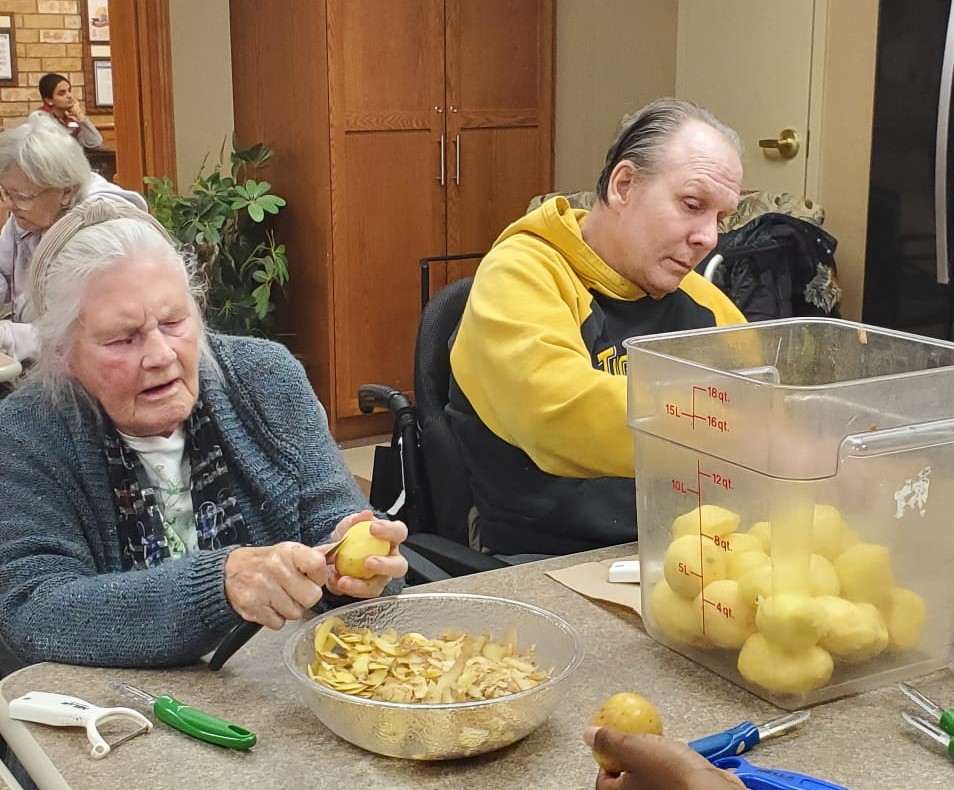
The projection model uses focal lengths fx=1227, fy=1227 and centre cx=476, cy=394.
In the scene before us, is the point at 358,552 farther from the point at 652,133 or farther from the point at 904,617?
the point at 652,133

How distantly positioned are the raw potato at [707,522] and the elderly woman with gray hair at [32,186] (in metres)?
2.50

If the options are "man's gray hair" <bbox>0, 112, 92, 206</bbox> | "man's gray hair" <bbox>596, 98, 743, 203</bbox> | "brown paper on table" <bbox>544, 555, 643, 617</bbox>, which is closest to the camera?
"brown paper on table" <bbox>544, 555, 643, 617</bbox>

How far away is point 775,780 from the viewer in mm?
892

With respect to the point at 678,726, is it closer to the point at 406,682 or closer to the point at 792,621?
the point at 792,621

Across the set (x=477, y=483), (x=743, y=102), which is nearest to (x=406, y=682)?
(x=477, y=483)

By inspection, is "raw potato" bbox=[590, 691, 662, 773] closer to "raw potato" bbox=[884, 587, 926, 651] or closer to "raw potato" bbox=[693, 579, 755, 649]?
"raw potato" bbox=[693, 579, 755, 649]

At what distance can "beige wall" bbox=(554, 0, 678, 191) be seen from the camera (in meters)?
5.12

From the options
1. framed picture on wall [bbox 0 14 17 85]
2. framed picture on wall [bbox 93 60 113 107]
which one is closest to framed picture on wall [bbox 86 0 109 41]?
framed picture on wall [bbox 93 60 113 107]

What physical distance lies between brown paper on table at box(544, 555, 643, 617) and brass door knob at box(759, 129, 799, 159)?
3.44 meters

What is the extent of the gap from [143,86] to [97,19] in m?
3.54

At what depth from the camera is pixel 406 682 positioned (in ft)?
3.50

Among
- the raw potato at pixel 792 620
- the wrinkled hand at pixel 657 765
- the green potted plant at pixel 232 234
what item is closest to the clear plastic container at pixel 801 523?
the raw potato at pixel 792 620

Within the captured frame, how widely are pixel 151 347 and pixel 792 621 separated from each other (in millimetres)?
804

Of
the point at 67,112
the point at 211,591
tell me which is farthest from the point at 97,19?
the point at 211,591
